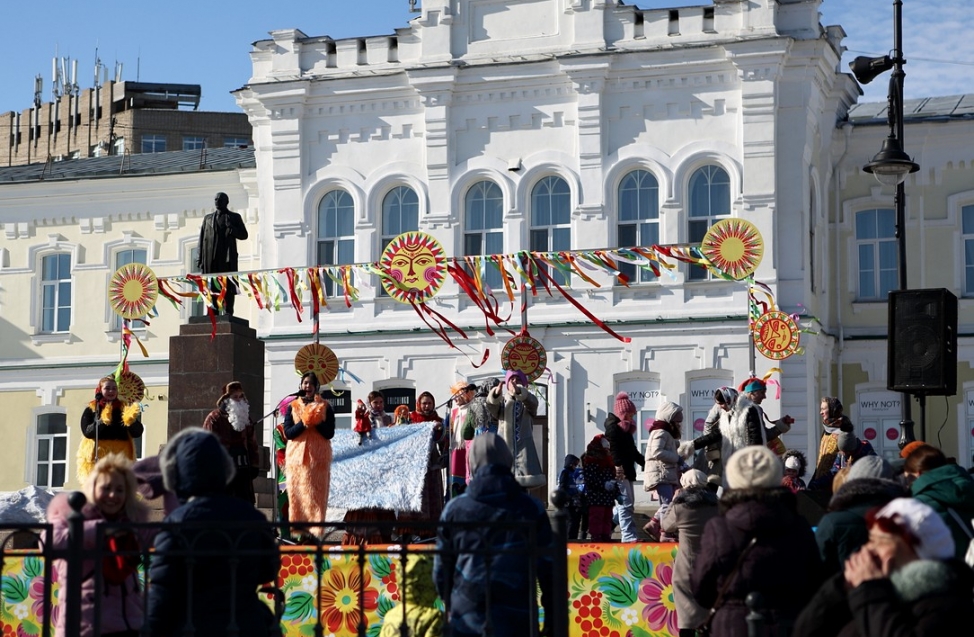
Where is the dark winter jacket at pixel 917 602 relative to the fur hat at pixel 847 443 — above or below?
below

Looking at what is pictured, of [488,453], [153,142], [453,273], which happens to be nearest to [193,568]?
[488,453]

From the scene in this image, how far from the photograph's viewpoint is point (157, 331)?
3231 centimetres

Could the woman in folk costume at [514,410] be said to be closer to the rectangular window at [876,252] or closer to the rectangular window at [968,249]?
the rectangular window at [876,252]

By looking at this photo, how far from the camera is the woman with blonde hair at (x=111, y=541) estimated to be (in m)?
7.27

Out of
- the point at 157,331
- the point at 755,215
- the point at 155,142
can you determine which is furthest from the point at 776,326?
the point at 155,142

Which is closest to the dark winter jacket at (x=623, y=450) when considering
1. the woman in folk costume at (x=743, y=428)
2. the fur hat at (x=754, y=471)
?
the woman in folk costume at (x=743, y=428)

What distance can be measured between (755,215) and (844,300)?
3238 mm

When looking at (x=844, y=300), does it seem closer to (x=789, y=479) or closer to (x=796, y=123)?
(x=796, y=123)

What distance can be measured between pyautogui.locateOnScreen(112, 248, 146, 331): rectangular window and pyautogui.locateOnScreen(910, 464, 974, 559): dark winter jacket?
85.9ft

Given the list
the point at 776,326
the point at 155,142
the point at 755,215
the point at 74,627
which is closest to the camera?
the point at 74,627

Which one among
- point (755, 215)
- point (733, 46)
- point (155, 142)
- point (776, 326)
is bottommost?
point (776, 326)

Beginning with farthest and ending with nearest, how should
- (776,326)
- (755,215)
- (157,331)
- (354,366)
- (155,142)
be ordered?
(155,142)
(157,331)
(354,366)
(755,215)
(776,326)

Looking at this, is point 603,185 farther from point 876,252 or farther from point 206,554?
point 206,554

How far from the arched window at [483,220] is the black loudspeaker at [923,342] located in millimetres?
12829
